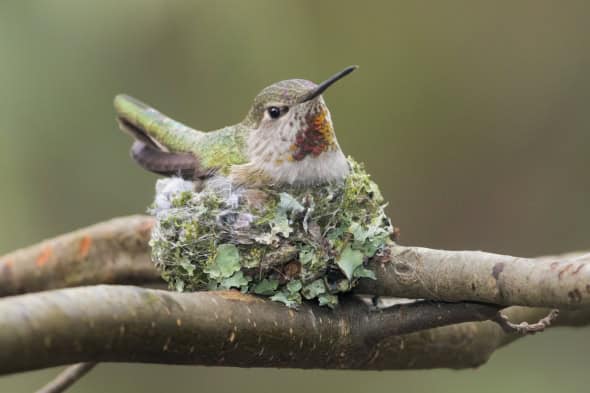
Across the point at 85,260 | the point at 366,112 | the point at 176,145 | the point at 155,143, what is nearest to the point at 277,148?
the point at 176,145

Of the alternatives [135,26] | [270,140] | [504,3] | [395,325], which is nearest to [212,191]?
[270,140]

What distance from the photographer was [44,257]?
390 centimetres

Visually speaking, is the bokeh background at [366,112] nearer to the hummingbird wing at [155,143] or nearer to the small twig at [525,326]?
the hummingbird wing at [155,143]

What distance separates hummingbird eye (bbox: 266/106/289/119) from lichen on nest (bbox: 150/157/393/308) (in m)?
0.32

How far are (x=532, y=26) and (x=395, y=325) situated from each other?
4282 mm

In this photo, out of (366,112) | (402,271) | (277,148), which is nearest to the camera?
(402,271)

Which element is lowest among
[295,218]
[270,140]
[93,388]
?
[93,388]

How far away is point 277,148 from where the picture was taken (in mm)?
3506

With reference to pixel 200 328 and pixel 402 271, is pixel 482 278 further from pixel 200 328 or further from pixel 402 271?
pixel 200 328

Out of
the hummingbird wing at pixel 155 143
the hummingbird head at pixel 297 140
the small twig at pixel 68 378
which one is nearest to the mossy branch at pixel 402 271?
the hummingbird wing at pixel 155 143

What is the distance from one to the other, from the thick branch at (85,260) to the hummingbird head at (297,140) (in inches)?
34.6

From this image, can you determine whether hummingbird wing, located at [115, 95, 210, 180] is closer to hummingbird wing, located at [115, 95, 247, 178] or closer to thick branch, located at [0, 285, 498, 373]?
hummingbird wing, located at [115, 95, 247, 178]

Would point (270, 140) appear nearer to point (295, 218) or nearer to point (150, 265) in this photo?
point (295, 218)

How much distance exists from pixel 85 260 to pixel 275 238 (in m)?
1.22
